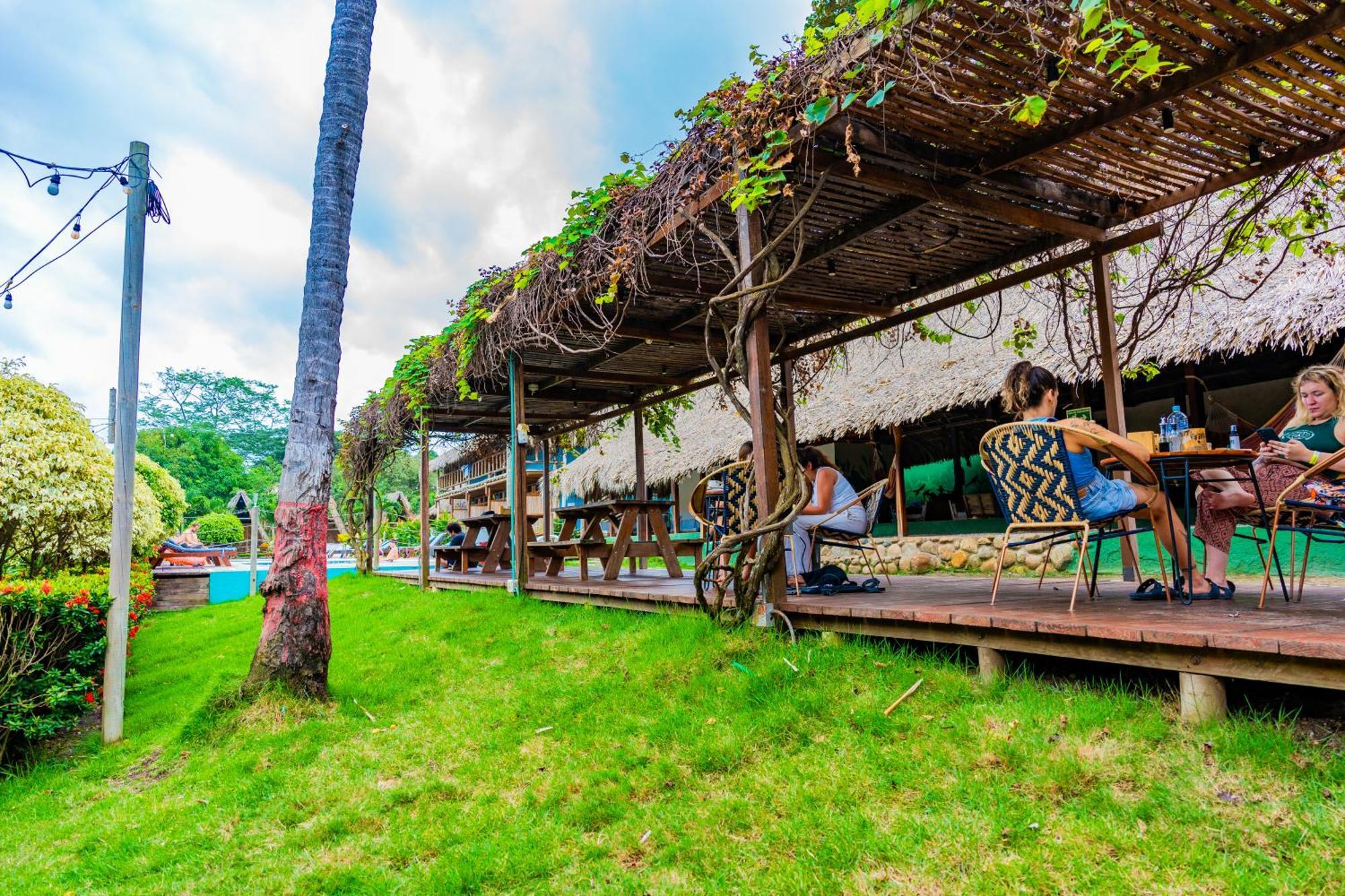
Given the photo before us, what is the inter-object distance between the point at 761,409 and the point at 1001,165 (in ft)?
5.95

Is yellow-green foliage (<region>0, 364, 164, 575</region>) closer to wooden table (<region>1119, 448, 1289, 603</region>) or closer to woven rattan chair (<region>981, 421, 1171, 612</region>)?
woven rattan chair (<region>981, 421, 1171, 612</region>)

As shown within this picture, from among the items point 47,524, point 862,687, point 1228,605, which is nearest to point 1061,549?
point 1228,605

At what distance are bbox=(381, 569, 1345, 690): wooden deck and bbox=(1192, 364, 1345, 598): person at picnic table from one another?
30 cm

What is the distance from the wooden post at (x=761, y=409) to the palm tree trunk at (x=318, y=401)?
9.32ft

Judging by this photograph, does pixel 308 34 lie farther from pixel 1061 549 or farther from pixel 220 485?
pixel 220 485

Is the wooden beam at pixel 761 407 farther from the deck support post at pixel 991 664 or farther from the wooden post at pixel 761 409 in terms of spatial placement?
the deck support post at pixel 991 664

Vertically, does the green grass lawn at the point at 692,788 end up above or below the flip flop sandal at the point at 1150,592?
below

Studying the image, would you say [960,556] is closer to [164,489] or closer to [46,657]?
[46,657]

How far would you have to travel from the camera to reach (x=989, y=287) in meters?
Answer: 5.26

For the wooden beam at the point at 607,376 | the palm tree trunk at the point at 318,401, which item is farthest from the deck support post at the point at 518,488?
the palm tree trunk at the point at 318,401

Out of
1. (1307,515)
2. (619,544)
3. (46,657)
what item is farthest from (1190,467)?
(46,657)

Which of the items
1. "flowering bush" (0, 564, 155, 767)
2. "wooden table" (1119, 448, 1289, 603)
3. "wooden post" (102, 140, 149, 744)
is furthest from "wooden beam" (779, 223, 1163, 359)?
"flowering bush" (0, 564, 155, 767)

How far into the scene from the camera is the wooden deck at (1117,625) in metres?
2.13

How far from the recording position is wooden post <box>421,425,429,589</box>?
30.8 feet
